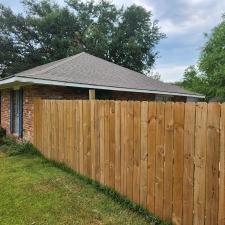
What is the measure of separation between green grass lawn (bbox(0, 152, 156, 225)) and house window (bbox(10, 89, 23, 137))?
3756mm

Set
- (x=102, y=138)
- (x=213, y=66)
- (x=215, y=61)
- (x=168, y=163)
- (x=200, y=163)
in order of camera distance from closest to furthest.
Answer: (x=200, y=163), (x=168, y=163), (x=102, y=138), (x=215, y=61), (x=213, y=66)

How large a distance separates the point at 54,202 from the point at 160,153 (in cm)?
209

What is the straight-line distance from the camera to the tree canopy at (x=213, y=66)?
80.2ft

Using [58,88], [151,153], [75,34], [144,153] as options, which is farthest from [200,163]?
[75,34]

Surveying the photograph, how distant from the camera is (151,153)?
163 inches

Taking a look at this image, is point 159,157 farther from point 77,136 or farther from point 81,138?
point 77,136

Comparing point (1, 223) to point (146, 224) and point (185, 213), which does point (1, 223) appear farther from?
point (185, 213)

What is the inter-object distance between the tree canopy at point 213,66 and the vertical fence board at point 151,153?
70.8ft

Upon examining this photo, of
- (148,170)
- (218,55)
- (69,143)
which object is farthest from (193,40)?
(148,170)

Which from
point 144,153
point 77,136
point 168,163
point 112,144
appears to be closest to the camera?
point 168,163

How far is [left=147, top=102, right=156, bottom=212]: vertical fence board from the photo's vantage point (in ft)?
13.4

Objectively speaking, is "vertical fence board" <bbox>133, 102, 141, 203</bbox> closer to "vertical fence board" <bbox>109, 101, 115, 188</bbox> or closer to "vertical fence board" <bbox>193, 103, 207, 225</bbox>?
"vertical fence board" <bbox>109, 101, 115, 188</bbox>

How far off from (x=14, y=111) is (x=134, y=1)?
71.8 ft

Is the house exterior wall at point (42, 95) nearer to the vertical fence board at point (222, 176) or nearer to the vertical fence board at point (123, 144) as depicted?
the vertical fence board at point (123, 144)
